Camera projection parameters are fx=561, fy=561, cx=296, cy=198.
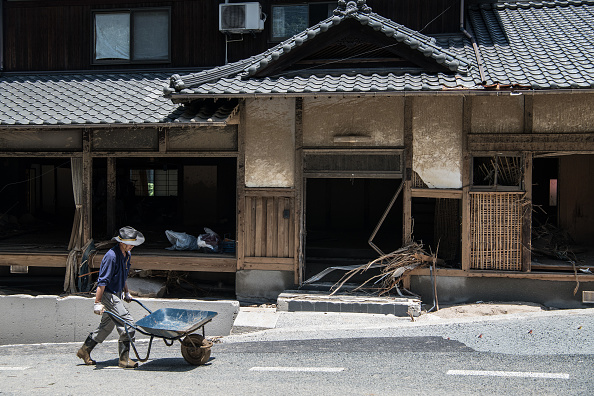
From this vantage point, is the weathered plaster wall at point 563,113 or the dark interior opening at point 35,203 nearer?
the weathered plaster wall at point 563,113

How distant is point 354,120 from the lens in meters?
10.6

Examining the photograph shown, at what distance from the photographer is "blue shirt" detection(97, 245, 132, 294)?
7.36 metres

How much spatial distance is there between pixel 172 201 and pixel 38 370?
1087 centimetres

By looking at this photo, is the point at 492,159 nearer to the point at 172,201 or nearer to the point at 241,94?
the point at 241,94

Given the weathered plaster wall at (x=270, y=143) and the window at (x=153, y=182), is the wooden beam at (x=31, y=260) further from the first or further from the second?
the window at (x=153, y=182)

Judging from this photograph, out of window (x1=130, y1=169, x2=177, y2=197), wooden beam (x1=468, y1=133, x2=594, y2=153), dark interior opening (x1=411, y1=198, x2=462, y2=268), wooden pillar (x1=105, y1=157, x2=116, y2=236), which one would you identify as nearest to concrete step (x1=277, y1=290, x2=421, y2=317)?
dark interior opening (x1=411, y1=198, x2=462, y2=268)

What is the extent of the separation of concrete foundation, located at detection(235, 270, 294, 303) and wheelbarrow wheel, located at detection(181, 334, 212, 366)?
12.1 ft

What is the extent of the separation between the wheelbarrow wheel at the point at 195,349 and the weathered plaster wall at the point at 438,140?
5.26m

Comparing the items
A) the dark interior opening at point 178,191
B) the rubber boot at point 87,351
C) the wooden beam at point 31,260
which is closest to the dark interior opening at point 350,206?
the dark interior opening at point 178,191

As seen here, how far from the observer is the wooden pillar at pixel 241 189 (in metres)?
11.0

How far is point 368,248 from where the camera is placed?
13516 mm

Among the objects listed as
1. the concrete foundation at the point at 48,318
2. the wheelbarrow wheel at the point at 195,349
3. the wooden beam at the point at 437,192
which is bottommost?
the concrete foundation at the point at 48,318

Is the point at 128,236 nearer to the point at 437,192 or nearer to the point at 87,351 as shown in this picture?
the point at 87,351

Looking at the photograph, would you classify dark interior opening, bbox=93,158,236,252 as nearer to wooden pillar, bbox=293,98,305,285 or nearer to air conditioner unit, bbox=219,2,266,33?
air conditioner unit, bbox=219,2,266,33
